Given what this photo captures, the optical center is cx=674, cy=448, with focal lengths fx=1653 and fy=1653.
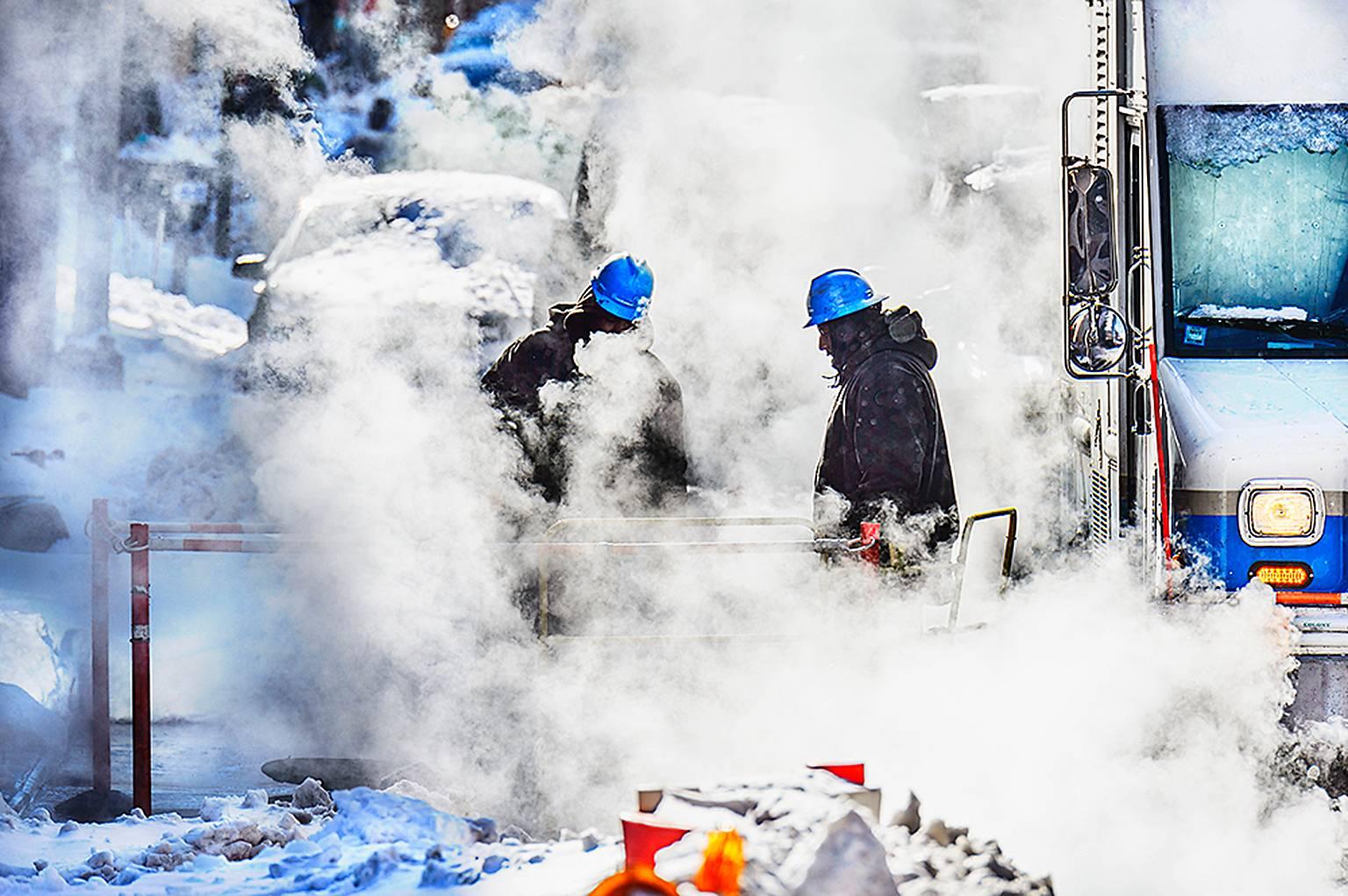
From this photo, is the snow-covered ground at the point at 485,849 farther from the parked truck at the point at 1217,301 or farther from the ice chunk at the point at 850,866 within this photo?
the parked truck at the point at 1217,301

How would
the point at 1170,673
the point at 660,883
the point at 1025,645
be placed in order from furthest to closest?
1. the point at 1025,645
2. the point at 1170,673
3. the point at 660,883

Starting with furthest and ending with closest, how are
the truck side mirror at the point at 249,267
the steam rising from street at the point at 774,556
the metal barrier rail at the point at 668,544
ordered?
the truck side mirror at the point at 249,267, the metal barrier rail at the point at 668,544, the steam rising from street at the point at 774,556

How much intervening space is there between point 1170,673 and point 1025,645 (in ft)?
1.86

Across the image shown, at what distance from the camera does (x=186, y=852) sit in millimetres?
4934

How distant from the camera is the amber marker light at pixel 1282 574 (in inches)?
197

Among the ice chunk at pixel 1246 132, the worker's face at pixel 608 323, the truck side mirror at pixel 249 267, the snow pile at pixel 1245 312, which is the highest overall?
the ice chunk at pixel 1246 132

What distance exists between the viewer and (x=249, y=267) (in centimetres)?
748

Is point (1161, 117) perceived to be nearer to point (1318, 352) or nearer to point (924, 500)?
point (1318, 352)

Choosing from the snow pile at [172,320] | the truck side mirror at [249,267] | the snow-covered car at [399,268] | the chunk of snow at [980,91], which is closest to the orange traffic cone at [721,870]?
the snow-covered car at [399,268]

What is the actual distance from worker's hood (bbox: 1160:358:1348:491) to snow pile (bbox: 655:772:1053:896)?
57.8 inches

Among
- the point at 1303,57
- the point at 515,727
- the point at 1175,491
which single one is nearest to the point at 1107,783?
the point at 1175,491

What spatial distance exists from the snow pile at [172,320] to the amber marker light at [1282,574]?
4.44 metres

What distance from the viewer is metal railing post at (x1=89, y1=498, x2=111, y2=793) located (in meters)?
5.66

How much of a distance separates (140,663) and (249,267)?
2382 millimetres
